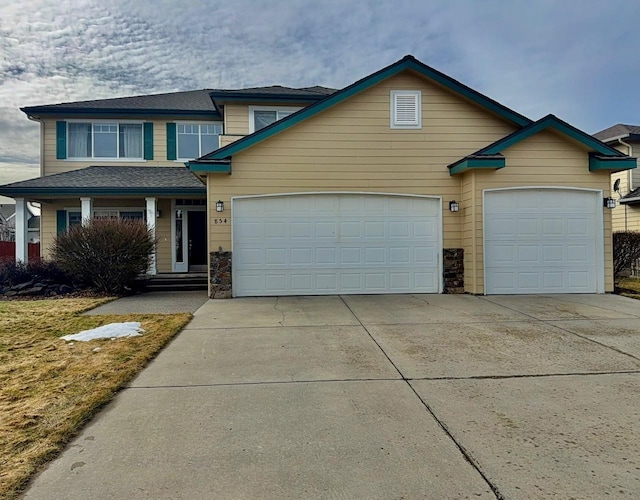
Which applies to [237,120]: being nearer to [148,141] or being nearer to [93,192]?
[148,141]

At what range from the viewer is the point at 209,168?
10023 mm

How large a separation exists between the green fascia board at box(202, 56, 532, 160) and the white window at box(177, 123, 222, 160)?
226 inches

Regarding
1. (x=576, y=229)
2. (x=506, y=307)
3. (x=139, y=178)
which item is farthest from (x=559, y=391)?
(x=139, y=178)

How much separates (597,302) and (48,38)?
1604cm

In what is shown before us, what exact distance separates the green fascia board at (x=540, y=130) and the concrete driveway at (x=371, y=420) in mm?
Result: 5145

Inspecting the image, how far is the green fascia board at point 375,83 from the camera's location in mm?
10305

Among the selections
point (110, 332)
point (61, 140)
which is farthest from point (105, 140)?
point (110, 332)

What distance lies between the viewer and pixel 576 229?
34.5 feet

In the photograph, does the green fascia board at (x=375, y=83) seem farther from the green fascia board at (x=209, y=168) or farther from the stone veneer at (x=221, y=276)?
the stone veneer at (x=221, y=276)

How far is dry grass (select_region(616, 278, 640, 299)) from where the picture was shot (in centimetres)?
1035

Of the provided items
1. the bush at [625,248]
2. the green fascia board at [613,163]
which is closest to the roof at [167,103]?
the green fascia board at [613,163]

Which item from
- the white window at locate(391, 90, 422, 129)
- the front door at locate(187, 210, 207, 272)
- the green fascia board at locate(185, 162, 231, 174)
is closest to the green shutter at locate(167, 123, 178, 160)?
the front door at locate(187, 210, 207, 272)

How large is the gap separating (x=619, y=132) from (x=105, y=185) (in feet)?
71.0

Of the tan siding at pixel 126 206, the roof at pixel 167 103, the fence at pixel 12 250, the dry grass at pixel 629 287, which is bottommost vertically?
the dry grass at pixel 629 287
